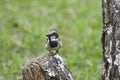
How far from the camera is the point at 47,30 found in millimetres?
6898

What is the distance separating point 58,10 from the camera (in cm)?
780

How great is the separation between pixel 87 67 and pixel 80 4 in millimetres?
2356

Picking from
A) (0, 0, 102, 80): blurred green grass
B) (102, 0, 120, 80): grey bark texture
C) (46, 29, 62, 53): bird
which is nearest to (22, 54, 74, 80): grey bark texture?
(46, 29, 62, 53): bird

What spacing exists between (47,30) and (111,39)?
3.11 meters

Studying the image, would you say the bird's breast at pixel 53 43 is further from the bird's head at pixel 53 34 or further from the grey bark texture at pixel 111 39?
the grey bark texture at pixel 111 39

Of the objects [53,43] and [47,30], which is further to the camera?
[47,30]

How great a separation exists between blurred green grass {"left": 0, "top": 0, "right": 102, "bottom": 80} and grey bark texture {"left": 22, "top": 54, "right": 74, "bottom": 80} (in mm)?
1203

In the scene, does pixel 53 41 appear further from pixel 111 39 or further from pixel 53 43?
pixel 111 39

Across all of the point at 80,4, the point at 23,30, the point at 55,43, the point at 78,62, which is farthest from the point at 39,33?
the point at 55,43

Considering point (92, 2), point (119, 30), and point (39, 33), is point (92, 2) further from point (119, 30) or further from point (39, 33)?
point (119, 30)

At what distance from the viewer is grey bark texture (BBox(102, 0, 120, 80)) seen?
3.79 m

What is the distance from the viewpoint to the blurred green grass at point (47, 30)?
598 centimetres

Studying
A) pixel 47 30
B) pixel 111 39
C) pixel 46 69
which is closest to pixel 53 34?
pixel 46 69

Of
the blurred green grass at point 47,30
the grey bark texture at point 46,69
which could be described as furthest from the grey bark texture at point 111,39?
the blurred green grass at point 47,30
